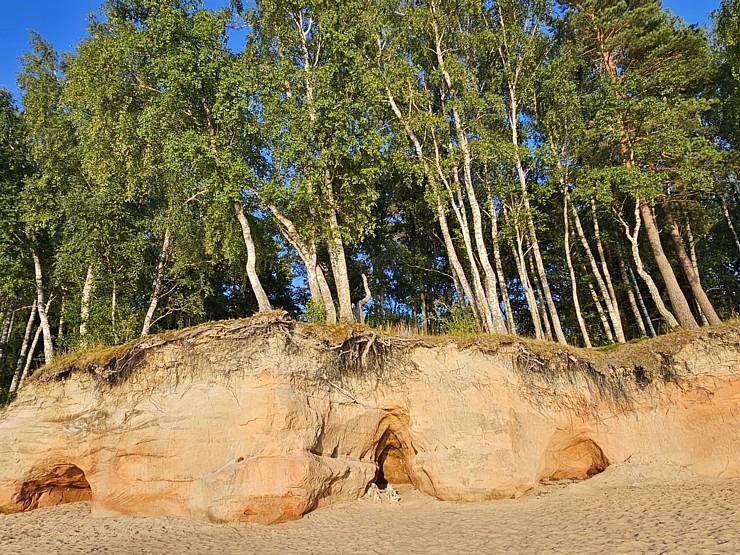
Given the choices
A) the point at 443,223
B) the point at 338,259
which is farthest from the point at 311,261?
the point at 443,223

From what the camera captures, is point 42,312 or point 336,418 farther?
point 42,312

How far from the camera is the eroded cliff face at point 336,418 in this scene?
10000 millimetres

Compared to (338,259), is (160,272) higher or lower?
higher

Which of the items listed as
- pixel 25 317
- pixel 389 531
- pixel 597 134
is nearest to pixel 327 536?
pixel 389 531

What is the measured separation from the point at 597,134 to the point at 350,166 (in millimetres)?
10365

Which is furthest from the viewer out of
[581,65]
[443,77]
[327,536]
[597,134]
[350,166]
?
[581,65]

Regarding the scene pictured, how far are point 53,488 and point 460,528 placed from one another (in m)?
10.7

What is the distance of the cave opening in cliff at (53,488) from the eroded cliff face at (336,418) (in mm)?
36

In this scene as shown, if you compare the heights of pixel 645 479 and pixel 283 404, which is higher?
pixel 283 404

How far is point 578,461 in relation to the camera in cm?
1277

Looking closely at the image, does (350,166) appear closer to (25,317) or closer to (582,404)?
(582,404)

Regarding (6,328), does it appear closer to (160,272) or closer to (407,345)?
(160,272)

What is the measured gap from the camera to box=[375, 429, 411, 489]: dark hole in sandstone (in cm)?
1290

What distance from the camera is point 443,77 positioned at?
18.8 metres
